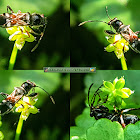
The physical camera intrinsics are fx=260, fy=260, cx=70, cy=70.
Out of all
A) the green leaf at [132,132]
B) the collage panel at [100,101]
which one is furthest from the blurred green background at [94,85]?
the green leaf at [132,132]

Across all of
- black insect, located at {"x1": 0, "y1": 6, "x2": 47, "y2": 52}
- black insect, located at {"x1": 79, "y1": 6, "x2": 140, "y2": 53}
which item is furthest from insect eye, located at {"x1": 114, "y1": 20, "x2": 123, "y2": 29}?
black insect, located at {"x1": 0, "y1": 6, "x2": 47, "y2": 52}

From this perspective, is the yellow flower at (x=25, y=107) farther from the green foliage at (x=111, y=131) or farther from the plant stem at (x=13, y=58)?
the green foliage at (x=111, y=131)

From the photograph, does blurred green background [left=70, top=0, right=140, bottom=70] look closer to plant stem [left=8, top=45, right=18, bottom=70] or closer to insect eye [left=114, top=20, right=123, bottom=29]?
insect eye [left=114, top=20, right=123, bottom=29]

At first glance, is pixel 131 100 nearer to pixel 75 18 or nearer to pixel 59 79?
pixel 59 79

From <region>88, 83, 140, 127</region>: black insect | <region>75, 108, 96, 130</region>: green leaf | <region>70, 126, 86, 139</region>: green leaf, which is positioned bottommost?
<region>70, 126, 86, 139</region>: green leaf

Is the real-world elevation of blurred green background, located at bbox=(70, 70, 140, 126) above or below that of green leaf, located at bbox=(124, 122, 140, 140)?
above

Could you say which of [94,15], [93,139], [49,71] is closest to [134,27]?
[94,15]
